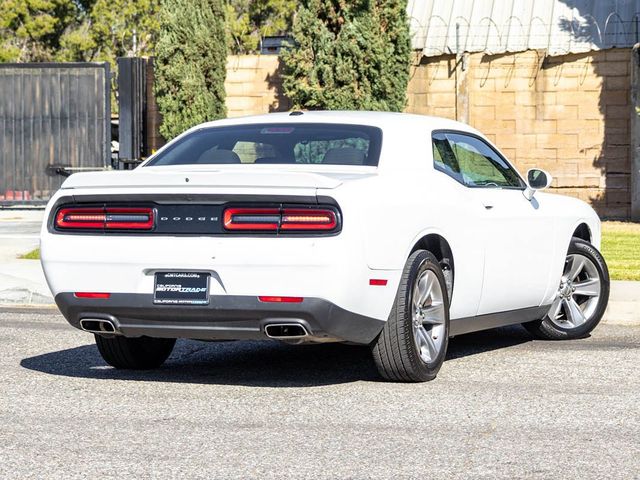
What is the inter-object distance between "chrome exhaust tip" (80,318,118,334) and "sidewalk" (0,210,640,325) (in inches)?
199

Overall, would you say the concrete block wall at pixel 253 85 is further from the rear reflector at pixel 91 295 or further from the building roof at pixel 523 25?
the rear reflector at pixel 91 295

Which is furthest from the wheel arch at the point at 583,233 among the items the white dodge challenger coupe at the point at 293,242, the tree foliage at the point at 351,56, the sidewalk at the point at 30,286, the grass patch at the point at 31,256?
the tree foliage at the point at 351,56

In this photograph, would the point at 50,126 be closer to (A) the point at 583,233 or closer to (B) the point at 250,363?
(A) the point at 583,233

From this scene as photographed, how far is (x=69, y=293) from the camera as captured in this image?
7.12 m

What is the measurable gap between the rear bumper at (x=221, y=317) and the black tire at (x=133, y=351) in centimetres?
69

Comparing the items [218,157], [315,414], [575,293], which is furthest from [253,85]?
[315,414]

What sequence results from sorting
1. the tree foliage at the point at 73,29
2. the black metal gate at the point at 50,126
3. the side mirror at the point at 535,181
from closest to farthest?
the side mirror at the point at 535,181, the black metal gate at the point at 50,126, the tree foliage at the point at 73,29

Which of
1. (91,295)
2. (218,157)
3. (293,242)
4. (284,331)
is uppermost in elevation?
(218,157)

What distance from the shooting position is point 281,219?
21.8ft

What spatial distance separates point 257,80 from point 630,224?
6.66 meters

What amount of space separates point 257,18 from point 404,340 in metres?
48.1

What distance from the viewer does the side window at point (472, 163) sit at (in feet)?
26.8

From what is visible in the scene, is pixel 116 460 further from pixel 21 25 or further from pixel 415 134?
pixel 21 25

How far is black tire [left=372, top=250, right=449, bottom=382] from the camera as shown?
23.3 ft
